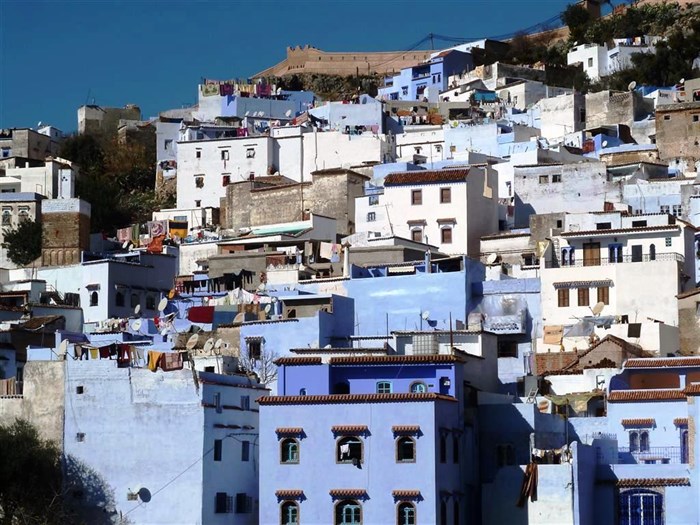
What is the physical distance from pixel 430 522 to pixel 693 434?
19.4 feet

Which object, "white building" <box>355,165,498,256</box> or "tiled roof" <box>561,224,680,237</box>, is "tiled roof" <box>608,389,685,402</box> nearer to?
"tiled roof" <box>561,224,680,237</box>

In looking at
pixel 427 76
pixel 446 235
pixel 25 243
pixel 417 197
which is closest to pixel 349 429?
pixel 446 235

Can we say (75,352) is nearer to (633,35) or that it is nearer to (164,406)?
(164,406)

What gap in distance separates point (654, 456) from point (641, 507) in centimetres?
214

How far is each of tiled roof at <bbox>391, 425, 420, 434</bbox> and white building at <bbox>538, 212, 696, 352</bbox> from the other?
1065cm

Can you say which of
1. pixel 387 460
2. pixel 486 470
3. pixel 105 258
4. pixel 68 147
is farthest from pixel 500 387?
pixel 68 147

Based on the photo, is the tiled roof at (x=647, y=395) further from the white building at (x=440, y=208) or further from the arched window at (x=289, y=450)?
the white building at (x=440, y=208)

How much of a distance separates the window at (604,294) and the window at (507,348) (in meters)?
2.75

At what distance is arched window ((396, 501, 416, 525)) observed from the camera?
113 feet

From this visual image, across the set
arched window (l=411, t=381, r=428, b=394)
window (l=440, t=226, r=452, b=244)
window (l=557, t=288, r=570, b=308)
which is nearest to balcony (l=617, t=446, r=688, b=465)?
arched window (l=411, t=381, r=428, b=394)

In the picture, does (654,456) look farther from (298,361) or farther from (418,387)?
(298,361)

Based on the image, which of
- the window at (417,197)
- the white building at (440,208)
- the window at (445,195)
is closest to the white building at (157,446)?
the white building at (440,208)

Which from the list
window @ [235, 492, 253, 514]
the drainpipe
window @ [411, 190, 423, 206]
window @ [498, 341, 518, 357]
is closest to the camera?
window @ [235, 492, 253, 514]

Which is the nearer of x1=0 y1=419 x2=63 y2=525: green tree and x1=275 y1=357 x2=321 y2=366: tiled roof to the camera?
x1=0 y1=419 x2=63 y2=525: green tree
